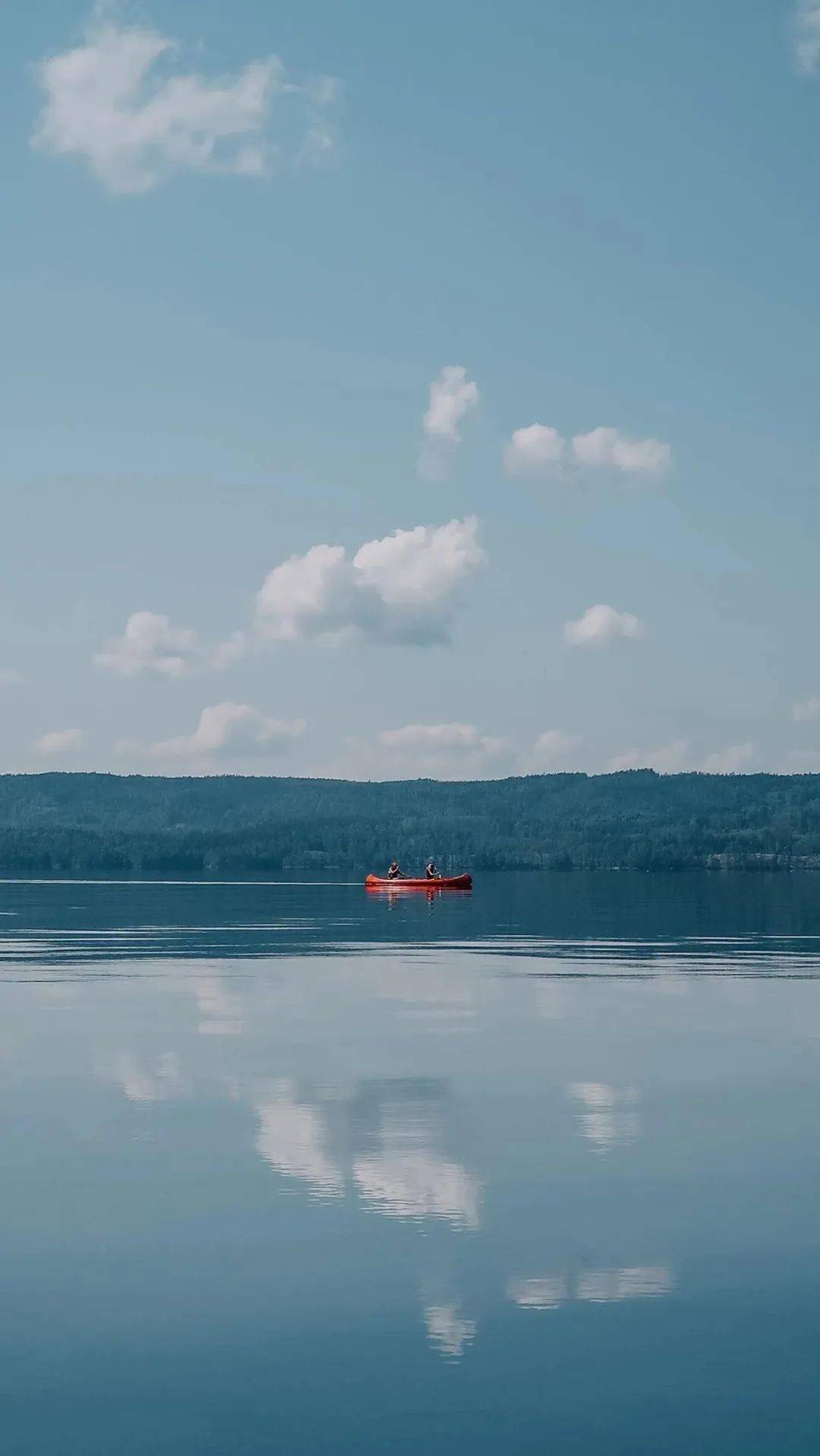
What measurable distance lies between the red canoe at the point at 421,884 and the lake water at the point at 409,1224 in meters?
137

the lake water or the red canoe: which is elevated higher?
the red canoe

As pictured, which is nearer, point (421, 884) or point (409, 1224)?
point (409, 1224)

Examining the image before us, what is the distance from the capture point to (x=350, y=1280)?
59.5 ft

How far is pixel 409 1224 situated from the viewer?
67.6 feet

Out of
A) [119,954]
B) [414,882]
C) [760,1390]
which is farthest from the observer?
[414,882]

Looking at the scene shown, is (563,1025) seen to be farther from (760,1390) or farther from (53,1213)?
(760,1390)

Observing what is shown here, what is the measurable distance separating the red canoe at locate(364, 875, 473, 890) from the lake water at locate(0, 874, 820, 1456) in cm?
13724

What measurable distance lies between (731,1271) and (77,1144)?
1101 centimetres

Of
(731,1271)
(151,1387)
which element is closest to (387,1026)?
(731,1271)

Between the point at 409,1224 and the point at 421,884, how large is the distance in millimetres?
170541

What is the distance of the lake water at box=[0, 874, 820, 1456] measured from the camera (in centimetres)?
1435

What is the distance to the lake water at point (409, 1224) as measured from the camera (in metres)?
14.4

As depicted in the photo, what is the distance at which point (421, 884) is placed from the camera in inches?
7510

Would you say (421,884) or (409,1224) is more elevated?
(421,884)
